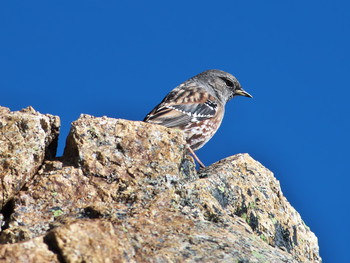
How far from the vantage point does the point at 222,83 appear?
1305 cm

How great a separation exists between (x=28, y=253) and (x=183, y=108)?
7127 mm

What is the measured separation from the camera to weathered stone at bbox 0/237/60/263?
4.15 metres

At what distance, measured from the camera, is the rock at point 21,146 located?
18.7 ft

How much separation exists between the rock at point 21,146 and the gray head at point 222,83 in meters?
6.93

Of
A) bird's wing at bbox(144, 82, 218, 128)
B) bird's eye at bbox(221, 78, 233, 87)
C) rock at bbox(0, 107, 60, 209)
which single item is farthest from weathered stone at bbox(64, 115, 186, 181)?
bird's eye at bbox(221, 78, 233, 87)

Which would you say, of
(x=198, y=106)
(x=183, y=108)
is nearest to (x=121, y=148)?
(x=183, y=108)

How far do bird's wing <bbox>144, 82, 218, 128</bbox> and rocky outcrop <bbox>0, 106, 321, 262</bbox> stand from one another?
3.43 metres

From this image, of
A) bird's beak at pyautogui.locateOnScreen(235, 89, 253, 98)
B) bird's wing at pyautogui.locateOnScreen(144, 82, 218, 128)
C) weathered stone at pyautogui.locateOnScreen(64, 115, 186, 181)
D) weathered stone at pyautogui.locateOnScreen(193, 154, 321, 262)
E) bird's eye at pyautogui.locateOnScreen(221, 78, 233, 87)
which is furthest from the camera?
bird's beak at pyautogui.locateOnScreen(235, 89, 253, 98)

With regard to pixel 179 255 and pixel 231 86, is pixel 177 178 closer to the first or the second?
pixel 179 255

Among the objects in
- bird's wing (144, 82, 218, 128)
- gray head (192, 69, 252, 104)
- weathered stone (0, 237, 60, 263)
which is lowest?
weathered stone (0, 237, 60, 263)

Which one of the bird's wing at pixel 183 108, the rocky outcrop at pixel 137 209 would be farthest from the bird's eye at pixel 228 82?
the rocky outcrop at pixel 137 209

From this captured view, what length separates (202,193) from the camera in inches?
236

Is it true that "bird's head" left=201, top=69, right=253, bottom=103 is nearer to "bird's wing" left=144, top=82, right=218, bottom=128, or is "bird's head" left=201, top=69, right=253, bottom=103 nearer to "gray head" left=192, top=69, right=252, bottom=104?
"gray head" left=192, top=69, right=252, bottom=104

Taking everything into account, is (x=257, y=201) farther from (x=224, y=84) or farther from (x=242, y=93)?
(x=242, y=93)
